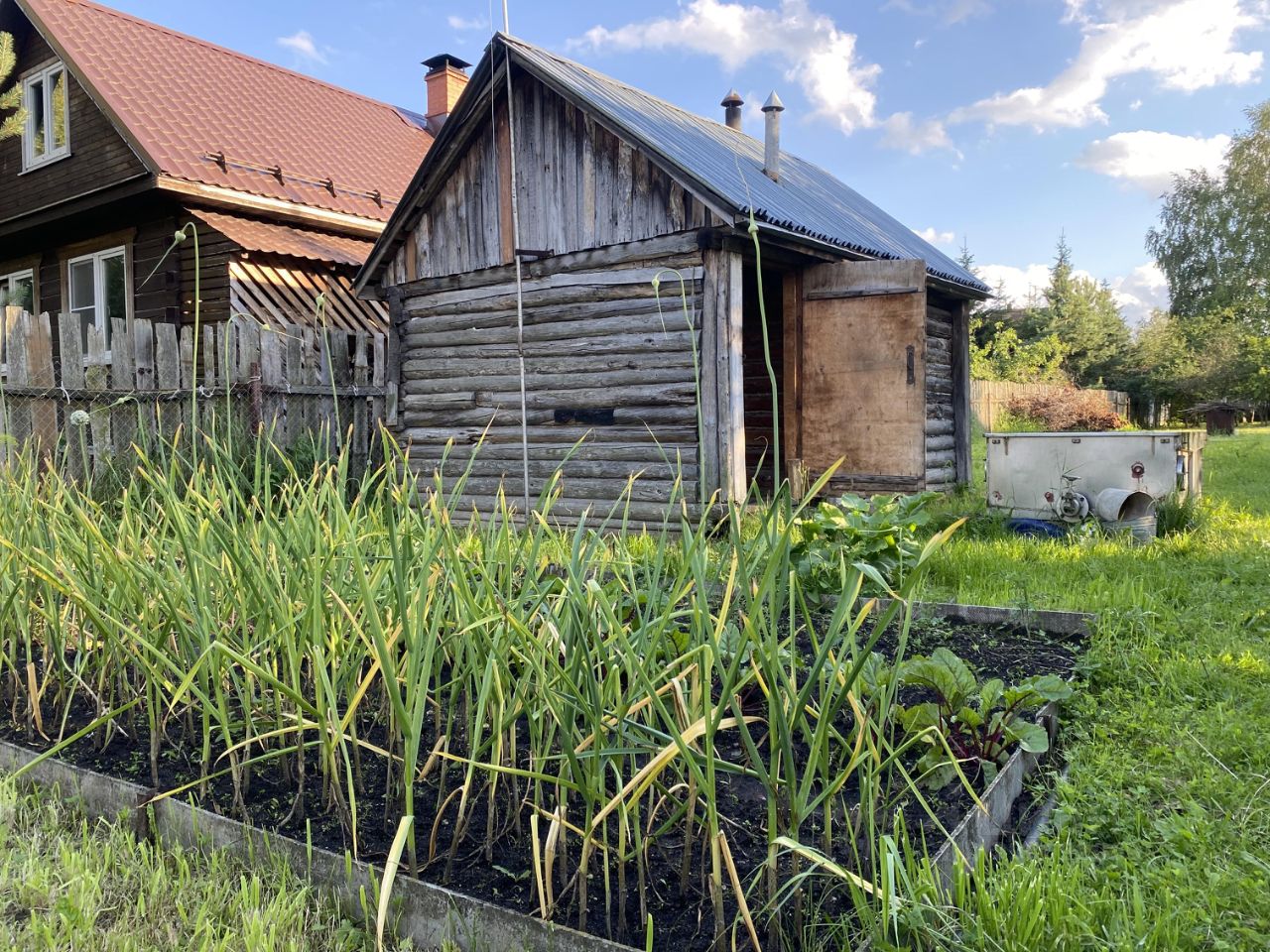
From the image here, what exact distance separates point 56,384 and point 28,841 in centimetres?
657

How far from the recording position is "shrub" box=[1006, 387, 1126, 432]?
19.0 meters

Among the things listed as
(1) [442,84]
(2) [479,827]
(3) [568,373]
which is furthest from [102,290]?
(2) [479,827]

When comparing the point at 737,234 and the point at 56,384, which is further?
the point at 56,384

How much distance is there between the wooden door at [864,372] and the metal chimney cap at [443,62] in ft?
37.7

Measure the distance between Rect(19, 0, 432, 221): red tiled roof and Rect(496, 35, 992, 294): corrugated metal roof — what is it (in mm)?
4521

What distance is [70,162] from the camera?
12.2 m

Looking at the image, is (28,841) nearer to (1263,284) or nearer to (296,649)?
(296,649)

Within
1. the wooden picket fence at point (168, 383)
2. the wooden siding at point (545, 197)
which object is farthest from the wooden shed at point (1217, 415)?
the wooden picket fence at point (168, 383)

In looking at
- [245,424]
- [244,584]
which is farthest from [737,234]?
[244,584]

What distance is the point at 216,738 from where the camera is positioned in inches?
98.5

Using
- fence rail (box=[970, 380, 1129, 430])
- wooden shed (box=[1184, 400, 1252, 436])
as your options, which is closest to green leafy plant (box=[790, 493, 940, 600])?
fence rail (box=[970, 380, 1129, 430])

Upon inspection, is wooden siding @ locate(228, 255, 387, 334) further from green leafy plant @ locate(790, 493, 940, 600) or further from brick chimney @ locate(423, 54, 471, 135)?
green leafy plant @ locate(790, 493, 940, 600)

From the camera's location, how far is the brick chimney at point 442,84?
55.1 ft

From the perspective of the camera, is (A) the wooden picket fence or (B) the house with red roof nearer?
(A) the wooden picket fence
